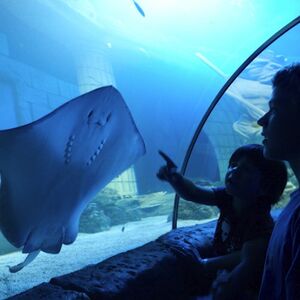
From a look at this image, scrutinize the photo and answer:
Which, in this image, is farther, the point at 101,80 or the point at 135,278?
the point at 101,80

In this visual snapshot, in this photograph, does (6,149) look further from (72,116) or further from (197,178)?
(197,178)

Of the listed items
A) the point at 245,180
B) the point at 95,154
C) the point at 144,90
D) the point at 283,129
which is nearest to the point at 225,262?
the point at 245,180

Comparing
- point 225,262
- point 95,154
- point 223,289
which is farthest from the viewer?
point 95,154

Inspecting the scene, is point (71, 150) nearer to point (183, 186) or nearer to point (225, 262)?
point (183, 186)

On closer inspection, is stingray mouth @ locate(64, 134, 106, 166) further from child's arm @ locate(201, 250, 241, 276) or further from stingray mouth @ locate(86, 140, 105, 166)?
child's arm @ locate(201, 250, 241, 276)

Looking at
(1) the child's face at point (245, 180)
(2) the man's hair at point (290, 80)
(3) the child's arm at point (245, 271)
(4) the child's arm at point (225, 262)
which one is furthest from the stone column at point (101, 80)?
(2) the man's hair at point (290, 80)

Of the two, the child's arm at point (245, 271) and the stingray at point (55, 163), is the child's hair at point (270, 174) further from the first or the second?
the stingray at point (55, 163)

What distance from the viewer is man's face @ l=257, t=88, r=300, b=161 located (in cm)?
62

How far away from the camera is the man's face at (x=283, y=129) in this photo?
2.05 ft

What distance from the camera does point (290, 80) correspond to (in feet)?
2.17

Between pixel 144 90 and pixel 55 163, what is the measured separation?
9.47 m

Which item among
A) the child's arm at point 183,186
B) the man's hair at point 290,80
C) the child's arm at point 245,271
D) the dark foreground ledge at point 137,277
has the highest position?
the man's hair at point 290,80

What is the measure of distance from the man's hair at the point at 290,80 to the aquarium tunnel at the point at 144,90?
0.24 metres

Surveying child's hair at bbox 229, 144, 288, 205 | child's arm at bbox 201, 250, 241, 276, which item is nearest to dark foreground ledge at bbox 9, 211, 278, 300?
child's arm at bbox 201, 250, 241, 276
